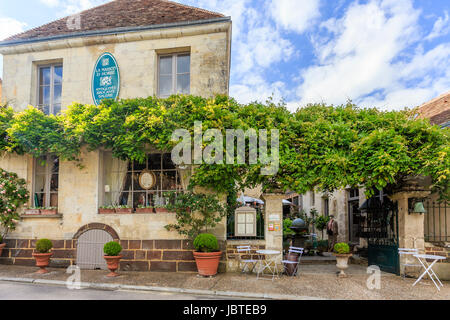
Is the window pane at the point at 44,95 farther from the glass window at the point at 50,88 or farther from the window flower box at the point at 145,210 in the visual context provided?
the window flower box at the point at 145,210

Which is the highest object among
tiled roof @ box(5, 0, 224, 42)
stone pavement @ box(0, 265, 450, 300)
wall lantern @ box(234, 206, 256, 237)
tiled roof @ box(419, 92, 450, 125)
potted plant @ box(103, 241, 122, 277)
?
tiled roof @ box(5, 0, 224, 42)

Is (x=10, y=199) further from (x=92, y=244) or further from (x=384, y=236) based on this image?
(x=384, y=236)

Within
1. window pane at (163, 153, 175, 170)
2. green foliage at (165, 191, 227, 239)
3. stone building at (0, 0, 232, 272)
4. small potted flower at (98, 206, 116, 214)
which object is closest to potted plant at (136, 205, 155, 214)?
stone building at (0, 0, 232, 272)

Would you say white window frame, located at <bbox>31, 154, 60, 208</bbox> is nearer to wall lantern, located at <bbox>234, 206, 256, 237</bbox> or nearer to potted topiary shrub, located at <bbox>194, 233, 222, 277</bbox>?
potted topiary shrub, located at <bbox>194, 233, 222, 277</bbox>

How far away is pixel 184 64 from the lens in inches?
406

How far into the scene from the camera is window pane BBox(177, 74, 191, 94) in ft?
33.2

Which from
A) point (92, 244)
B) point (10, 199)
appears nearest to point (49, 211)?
point (10, 199)

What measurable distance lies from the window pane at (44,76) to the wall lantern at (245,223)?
24.5 feet

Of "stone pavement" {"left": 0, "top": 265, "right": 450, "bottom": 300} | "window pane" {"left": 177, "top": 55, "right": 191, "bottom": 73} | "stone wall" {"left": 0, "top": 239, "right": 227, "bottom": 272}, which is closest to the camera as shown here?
"stone pavement" {"left": 0, "top": 265, "right": 450, "bottom": 300}

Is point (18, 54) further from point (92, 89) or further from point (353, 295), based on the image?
point (353, 295)

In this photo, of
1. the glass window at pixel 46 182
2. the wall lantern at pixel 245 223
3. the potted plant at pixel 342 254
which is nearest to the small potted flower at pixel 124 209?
the glass window at pixel 46 182

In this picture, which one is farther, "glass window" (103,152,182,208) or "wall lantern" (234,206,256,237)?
"glass window" (103,152,182,208)

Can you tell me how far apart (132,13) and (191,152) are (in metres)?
5.68

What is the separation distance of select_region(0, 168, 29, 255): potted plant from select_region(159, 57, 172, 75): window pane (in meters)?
5.30
